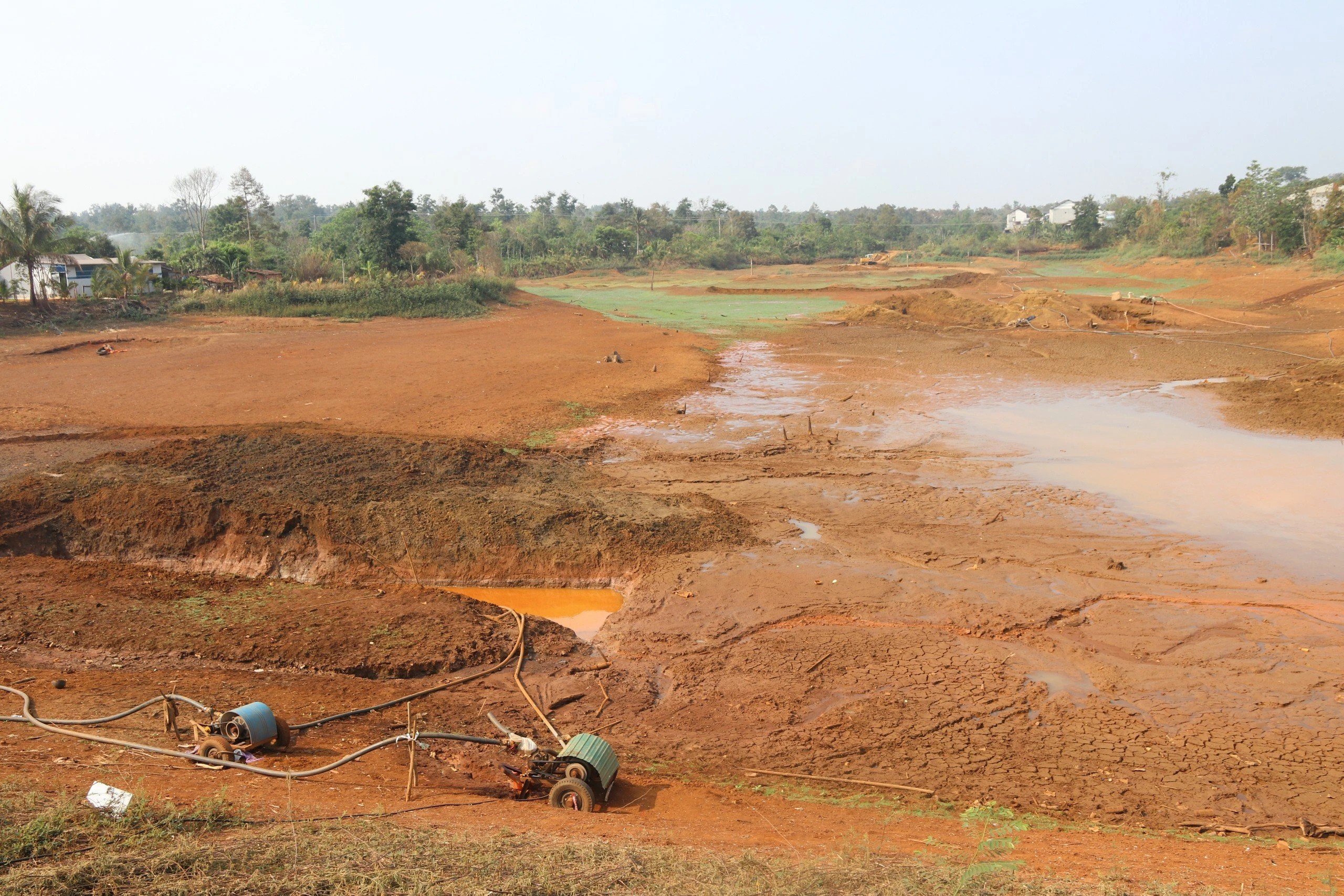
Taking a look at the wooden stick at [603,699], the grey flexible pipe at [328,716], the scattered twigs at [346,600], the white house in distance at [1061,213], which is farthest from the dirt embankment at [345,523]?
the white house in distance at [1061,213]

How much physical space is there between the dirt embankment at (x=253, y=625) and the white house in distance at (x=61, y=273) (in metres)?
26.3

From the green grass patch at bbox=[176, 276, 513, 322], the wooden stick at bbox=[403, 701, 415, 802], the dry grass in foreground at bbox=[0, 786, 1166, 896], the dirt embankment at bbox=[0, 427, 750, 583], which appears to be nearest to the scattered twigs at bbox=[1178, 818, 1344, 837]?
the dry grass in foreground at bbox=[0, 786, 1166, 896]

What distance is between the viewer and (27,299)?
32.0 m

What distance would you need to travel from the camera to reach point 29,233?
27953 millimetres

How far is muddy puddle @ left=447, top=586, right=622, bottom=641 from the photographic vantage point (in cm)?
885

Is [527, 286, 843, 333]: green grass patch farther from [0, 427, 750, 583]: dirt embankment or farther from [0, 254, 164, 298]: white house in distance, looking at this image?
[0, 427, 750, 583]: dirt embankment

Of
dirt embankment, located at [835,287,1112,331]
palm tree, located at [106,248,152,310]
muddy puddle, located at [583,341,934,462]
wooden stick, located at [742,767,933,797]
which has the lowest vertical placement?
wooden stick, located at [742,767,933,797]

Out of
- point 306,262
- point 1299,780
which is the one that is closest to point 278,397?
point 1299,780

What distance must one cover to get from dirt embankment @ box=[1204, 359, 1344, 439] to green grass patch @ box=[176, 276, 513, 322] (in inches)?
1119

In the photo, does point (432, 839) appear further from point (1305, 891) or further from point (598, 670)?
point (1305, 891)

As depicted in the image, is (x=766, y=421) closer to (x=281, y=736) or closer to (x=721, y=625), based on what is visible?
Answer: (x=721, y=625)

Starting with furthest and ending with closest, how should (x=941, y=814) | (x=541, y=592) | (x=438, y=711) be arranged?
(x=541, y=592) → (x=438, y=711) → (x=941, y=814)

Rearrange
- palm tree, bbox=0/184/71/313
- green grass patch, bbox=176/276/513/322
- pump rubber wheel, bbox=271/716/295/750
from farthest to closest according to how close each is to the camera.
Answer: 1. green grass patch, bbox=176/276/513/322
2. palm tree, bbox=0/184/71/313
3. pump rubber wheel, bbox=271/716/295/750

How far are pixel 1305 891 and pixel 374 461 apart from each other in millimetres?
10568
